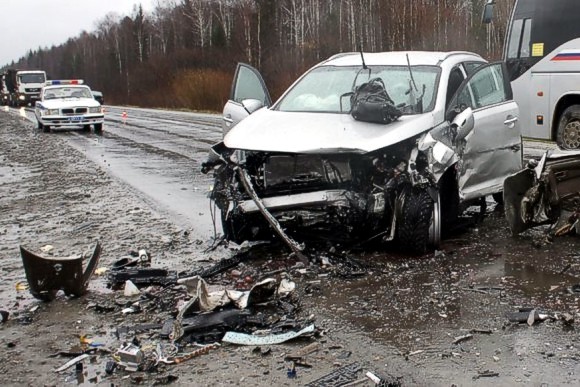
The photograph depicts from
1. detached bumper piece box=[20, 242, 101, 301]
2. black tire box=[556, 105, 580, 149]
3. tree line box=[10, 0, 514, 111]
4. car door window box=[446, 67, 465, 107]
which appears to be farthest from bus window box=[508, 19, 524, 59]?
tree line box=[10, 0, 514, 111]

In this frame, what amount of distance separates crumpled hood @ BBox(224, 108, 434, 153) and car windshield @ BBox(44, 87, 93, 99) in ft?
62.1

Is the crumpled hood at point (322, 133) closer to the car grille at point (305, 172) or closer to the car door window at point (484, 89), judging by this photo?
the car grille at point (305, 172)

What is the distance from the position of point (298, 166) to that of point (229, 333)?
2094 mm

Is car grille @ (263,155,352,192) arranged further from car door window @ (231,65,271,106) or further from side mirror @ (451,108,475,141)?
car door window @ (231,65,271,106)

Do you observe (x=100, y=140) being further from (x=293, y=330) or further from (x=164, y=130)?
(x=293, y=330)

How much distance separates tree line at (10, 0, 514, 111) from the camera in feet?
143

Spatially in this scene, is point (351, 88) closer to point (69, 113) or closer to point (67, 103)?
point (69, 113)

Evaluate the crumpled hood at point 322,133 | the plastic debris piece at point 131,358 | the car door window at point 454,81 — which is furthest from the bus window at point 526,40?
the plastic debris piece at point 131,358

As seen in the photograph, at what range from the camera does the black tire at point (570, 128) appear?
13.3m

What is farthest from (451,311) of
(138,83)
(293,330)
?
(138,83)

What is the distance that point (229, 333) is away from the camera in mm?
4375

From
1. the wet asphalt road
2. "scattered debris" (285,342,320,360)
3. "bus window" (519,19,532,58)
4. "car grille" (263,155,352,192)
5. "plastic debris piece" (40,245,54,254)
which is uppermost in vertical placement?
"bus window" (519,19,532,58)

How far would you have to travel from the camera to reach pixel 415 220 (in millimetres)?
5926

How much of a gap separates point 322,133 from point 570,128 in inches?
358
